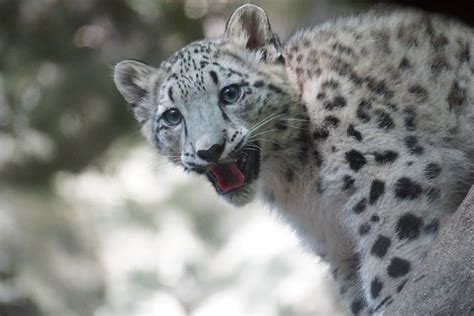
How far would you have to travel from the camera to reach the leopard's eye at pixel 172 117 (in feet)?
15.9

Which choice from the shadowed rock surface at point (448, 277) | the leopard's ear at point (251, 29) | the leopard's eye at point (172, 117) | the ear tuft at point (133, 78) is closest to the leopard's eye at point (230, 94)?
the leopard's eye at point (172, 117)

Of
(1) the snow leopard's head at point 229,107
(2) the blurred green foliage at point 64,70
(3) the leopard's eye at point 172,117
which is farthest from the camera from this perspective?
(2) the blurred green foliage at point 64,70

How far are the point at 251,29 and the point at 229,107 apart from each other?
566mm

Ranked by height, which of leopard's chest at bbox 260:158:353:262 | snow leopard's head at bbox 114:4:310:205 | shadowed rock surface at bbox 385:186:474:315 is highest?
snow leopard's head at bbox 114:4:310:205

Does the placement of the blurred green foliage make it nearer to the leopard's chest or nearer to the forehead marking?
the leopard's chest

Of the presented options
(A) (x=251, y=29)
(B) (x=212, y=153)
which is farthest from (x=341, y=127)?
(A) (x=251, y=29)

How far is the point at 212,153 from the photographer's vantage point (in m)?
4.49

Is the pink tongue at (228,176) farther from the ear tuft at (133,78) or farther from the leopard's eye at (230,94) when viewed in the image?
the ear tuft at (133,78)

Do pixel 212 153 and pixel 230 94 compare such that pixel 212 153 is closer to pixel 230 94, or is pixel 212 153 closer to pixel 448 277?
pixel 230 94

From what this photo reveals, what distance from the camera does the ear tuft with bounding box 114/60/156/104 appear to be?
5.27 m

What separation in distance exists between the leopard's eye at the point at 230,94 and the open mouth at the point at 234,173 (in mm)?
258

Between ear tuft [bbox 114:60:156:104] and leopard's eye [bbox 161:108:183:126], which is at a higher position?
ear tuft [bbox 114:60:156:104]

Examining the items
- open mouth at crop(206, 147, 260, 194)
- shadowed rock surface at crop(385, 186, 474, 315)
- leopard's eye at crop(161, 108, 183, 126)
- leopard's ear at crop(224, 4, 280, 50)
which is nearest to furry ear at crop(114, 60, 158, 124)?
leopard's eye at crop(161, 108, 183, 126)

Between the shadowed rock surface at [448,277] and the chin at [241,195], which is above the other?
the chin at [241,195]
